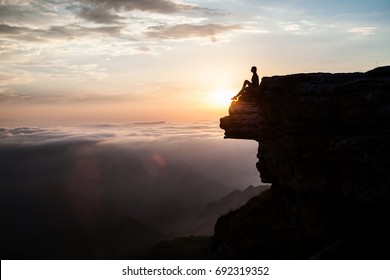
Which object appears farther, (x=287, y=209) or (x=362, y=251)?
(x=287, y=209)

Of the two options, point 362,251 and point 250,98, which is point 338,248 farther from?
point 250,98

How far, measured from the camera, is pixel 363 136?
82.3 ft

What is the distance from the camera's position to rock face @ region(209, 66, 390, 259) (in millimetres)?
25141

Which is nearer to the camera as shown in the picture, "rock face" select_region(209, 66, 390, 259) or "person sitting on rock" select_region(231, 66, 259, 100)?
"rock face" select_region(209, 66, 390, 259)

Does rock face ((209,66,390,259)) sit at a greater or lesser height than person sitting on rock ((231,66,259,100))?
lesser

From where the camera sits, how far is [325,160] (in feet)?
93.2

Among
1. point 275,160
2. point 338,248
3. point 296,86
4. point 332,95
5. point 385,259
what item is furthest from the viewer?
point 275,160

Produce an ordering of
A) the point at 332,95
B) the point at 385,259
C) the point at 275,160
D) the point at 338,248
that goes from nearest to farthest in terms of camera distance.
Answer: the point at 385,259
the point at 338,248
the point at 332,95
the point at 275,160

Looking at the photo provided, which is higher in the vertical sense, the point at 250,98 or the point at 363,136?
the point at 250,98

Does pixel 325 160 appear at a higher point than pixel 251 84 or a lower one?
lower

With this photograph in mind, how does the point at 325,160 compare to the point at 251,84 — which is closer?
the point at 325,160
